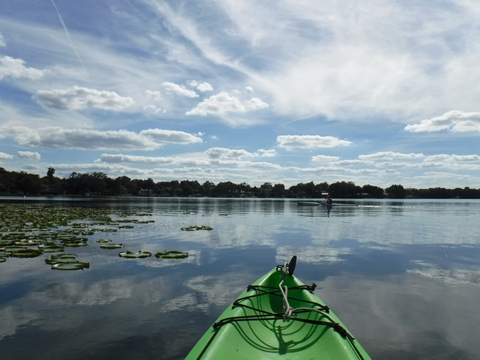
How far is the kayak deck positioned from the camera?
541 cm

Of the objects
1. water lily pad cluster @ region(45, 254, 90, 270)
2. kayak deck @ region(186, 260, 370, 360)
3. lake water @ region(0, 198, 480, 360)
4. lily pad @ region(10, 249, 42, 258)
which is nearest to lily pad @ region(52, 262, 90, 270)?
water lily pad cluster @ region(45, 254, 90, 270)

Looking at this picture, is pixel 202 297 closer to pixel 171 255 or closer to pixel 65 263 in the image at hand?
pixel 171 255

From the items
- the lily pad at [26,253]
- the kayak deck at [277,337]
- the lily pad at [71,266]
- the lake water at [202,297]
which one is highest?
the kayak deck at [277,337]

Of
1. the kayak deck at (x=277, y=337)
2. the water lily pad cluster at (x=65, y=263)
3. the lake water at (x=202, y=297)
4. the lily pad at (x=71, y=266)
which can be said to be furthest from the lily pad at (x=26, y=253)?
the kayak deck at (x=277, y=337)

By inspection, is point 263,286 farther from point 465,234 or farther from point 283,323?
point 465,234

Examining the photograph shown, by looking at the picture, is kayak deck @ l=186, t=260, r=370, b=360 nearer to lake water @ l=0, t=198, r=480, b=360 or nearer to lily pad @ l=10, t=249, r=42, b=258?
lake water @ l=0, t=198, r=480, b=360

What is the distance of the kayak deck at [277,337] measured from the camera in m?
5.41

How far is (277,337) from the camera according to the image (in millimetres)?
6680

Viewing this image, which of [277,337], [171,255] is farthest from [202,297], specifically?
[171,255]

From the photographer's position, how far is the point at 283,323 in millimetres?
7266

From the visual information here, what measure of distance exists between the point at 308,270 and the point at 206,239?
10.3 meters

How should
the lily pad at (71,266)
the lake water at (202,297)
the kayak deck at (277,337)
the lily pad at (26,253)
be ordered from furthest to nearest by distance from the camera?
1. the lily pad at (26,253)
2. the lily pad at (71,266)
3. the lake water at (202,297)
4. the kayak deck at (277,337)

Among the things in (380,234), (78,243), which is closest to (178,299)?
(78,243)

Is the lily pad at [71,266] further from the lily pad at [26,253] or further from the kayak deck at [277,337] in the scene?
the kayak deck at [277,337]
